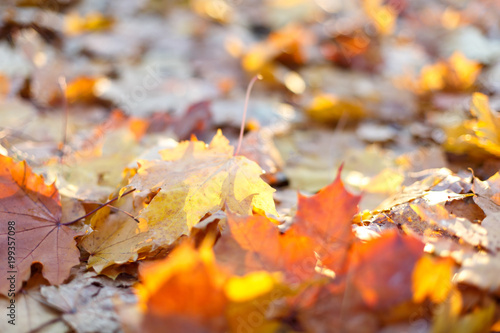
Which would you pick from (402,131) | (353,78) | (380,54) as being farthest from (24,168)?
(380,54)

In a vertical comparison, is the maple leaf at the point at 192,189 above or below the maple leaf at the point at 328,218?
below

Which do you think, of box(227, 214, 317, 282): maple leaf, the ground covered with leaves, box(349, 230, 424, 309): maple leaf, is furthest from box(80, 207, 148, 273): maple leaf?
box(349, 230, 424, 309): maple leaf

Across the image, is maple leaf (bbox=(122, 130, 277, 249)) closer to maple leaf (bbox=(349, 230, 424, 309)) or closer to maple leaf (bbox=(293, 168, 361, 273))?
maple leaf (bbox=(293, 168, 361, 273))

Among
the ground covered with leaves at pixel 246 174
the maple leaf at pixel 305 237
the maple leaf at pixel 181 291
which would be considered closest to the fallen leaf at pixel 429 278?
the ground covered with leaves at pixel 246 174

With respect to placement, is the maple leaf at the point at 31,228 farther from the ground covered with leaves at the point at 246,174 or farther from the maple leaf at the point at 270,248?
the maple leaf at the point at 270,248

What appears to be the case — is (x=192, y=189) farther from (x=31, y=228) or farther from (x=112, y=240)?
(x=31, y=228)

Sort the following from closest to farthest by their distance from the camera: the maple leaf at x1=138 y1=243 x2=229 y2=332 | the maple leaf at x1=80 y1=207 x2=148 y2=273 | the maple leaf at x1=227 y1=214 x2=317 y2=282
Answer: the maple leaf at x1=138 y1=243 x2=229 y2=332
the maple leaf at x1=227 y1=214 x2=317 y2=282
the maple leaf at x1=80 y1=207 x2=148 y2=273

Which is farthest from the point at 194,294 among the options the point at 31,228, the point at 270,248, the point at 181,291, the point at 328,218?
the point at 31,228
